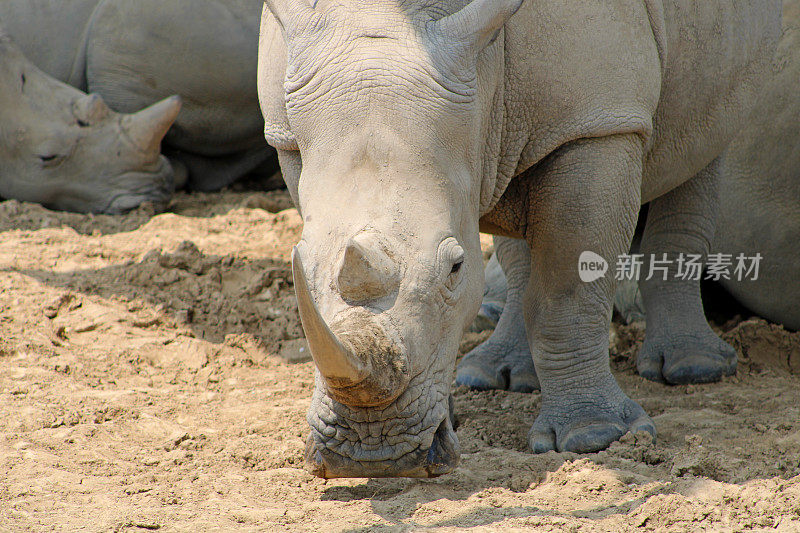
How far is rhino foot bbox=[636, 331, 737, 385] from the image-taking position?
15.0 feet

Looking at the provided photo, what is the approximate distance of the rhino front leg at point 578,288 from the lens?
3488 mm

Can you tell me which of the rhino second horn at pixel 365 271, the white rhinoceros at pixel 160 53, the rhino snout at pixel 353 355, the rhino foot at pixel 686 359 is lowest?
the rhino foot at pixel 686 359

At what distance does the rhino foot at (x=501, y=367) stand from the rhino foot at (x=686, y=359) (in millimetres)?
617

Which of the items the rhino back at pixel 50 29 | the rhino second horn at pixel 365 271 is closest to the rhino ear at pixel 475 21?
the rhino second horn at pixel 365 271

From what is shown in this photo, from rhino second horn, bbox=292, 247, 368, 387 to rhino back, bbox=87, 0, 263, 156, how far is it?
5.32 meters

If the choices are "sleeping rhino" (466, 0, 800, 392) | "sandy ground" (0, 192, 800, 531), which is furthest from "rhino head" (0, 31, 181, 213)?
"sleeping rhino" (466, 0, 800, 392)

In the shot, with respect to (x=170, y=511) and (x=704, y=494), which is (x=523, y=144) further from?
(x=170, y=511)

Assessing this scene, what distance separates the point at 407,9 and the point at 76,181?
468 cm

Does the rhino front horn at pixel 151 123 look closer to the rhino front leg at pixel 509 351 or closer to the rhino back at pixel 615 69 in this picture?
the rhino front leg at pixel 509 351

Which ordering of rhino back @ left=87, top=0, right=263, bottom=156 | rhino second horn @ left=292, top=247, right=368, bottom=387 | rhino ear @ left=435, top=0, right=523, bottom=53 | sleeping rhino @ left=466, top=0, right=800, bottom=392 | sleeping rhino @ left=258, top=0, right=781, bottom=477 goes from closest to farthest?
rhino second horn @ left=292, top=247, right=368, bottom=387
sleeping rhino @ left=258, top=0, right=781, bottom=477
rhino ear @ left=435, top=0, right=523, bottom=53
sleeping rhino @ left=466, top=0, right=800, bottom=392
rhino back @ left=87, top=0, right=263, bottom=156

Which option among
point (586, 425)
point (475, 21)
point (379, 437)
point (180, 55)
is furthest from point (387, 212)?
point (180, 55)

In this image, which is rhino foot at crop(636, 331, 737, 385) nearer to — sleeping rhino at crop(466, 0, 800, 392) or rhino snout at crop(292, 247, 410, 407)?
sleeping rhino at crop(466, 0, 800, 392)

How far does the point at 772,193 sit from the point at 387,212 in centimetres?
371

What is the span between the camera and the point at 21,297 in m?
4.73
